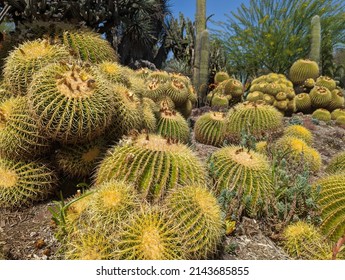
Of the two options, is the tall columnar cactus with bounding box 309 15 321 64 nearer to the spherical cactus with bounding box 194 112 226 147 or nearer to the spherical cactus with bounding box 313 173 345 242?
the spherical cactus with bounding box 194 112 226 147

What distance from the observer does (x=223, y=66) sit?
17016mm

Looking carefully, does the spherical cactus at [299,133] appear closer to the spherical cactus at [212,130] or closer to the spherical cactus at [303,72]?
the spherical cactus at [212,130]

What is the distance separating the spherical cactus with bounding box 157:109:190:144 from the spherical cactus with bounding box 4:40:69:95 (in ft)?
5.69

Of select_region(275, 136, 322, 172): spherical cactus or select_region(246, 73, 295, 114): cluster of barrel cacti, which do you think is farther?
select_region(246, 73, 295, 114): cluster of barrel cacti

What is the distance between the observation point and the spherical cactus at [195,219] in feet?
7.50

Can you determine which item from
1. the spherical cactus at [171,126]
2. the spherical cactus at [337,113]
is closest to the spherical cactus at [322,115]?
the spherical cactus at [337,113]

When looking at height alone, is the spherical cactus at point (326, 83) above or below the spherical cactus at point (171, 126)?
above

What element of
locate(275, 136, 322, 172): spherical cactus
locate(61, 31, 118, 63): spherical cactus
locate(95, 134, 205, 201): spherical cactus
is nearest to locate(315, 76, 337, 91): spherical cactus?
locate(275, 136, 322, 172): spherical cactus

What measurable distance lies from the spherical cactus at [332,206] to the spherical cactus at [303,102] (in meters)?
7.17

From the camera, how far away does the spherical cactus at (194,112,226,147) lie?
5.95 metres

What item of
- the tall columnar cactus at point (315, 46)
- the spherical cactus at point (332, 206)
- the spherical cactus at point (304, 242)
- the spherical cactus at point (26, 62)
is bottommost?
the spherical cactus at point (304, 242)

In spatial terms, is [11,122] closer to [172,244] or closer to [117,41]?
[172,244]

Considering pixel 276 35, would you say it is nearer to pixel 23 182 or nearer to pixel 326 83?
pixel 326 83
